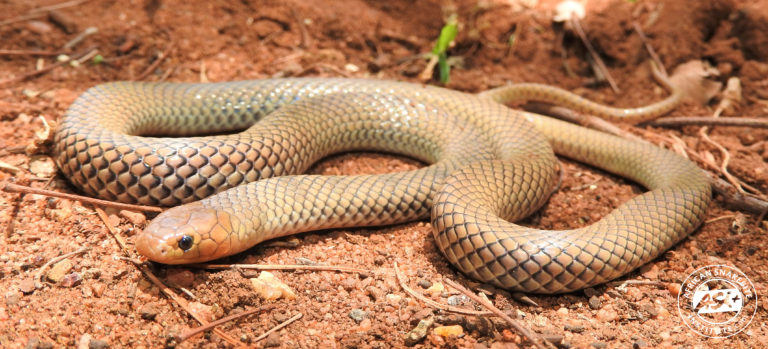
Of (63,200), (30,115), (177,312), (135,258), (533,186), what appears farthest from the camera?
(30,115)

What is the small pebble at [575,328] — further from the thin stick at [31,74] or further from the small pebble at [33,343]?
the thin stick at [31,74]

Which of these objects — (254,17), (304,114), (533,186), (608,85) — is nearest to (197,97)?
(304,114)

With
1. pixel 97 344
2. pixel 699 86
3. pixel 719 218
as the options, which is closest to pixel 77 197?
pixel 97 344

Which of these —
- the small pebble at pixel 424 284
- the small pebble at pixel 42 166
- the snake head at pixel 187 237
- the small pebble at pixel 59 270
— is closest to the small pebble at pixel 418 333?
the small pebble at pixel 424 284

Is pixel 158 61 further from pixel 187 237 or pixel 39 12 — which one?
pixel 187 237

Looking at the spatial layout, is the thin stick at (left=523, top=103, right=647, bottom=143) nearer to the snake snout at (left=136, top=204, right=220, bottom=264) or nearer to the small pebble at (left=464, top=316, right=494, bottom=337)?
the small pebble at (left=464, top=316, right=494, bottom=337)

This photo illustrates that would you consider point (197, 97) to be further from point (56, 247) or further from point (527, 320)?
point (527, 320)
